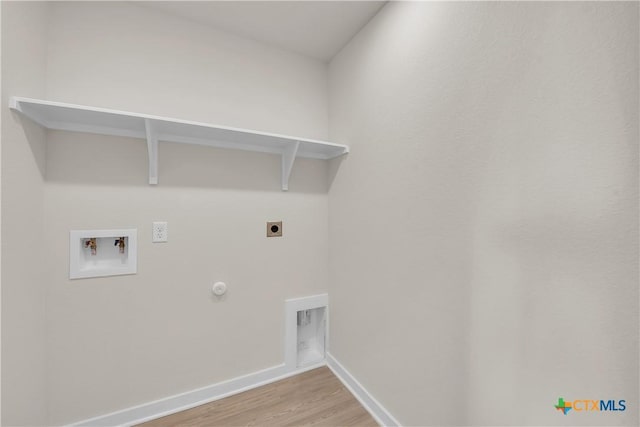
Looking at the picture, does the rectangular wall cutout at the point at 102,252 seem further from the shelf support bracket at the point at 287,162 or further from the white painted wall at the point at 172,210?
the shelf support bracket at the point at 287,162

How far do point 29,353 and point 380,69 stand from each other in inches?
91.6

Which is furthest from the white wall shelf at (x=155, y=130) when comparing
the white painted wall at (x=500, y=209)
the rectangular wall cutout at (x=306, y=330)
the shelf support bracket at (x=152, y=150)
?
the rectangular wall cutout at (x=306, y=330)

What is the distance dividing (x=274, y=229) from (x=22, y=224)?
123 centimetres

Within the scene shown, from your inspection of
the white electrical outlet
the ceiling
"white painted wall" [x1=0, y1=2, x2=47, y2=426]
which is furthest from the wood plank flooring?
the ceiling

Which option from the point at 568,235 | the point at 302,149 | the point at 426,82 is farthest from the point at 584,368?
the point at 302,149

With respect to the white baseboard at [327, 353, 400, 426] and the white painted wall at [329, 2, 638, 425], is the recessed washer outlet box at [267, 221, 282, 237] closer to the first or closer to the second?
the white painted wall at [329, 2, 638, 425]

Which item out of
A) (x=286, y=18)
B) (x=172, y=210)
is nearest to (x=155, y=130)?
(x=172, y=210)

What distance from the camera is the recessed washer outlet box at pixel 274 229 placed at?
5.87 feet

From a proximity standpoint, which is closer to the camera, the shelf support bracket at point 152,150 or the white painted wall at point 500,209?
the white painted wall at point 500,209

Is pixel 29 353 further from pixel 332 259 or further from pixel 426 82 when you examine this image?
pixel 426 82

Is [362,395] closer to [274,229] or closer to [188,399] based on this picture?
[188,399]

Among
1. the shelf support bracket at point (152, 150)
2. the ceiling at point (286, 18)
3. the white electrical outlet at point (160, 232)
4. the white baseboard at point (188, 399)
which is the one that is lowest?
the white baseboard at point (188, 399)

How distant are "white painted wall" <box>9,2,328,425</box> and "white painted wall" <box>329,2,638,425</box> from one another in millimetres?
652

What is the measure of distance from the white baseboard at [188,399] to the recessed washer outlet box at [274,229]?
3.27ft
